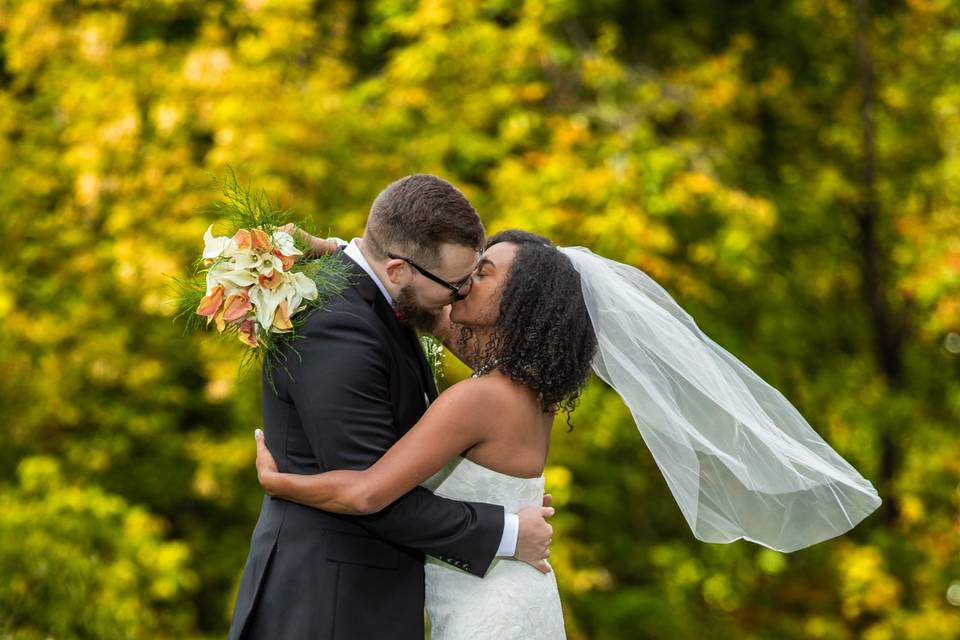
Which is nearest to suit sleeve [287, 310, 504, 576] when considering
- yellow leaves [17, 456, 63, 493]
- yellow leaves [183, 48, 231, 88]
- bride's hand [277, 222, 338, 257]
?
bride's hand [277, 222, 338, 257]

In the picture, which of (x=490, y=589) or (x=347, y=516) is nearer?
(x=347, y=516)

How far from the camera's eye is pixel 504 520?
10.3 feet

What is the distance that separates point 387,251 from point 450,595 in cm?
94

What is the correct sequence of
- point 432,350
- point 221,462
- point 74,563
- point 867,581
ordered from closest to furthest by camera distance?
point 432,350
point 74,563
point 221,462
point 867,581

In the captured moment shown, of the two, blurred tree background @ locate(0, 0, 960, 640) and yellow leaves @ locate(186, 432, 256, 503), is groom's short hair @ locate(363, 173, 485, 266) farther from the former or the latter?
yellow leaves @ locate(186, 432, 256, 503)

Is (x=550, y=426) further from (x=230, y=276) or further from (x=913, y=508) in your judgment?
(x=913, y=508)

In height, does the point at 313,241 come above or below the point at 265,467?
above

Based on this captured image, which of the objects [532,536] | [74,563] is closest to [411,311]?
[532,536]

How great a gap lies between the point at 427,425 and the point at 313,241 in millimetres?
704

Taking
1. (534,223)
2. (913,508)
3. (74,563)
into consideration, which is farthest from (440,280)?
(913,508)

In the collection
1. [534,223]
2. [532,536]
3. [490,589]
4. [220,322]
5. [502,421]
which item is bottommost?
[534,223]

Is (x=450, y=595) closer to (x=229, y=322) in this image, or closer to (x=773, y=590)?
(x=229, y=322)

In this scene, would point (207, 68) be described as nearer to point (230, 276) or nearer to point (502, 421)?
point (230, 276)

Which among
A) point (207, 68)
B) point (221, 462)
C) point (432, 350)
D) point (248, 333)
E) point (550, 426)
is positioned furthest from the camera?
point (221, 462)
